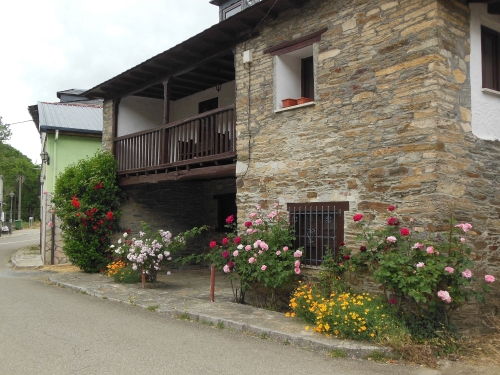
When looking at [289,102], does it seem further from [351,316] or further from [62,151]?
[62,151]

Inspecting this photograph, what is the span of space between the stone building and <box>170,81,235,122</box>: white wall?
7.71 feet

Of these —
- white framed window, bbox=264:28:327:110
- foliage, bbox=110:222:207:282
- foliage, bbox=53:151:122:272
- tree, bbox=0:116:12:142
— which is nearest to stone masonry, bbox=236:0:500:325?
white framed window, bbox=264:28:327:110

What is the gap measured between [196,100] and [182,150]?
2757 millimetres

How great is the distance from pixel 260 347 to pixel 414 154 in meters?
3.43

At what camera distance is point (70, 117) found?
18797mm

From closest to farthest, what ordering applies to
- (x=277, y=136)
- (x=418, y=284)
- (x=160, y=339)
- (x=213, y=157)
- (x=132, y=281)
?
(x=418, y=284)
(x=160, y=339)
(x=277, y=136)
(x=213, y=157)
(x=132, y=281)

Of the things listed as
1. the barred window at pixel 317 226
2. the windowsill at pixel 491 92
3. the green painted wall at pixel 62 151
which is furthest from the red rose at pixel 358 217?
the green painted wall at pixel 62 151

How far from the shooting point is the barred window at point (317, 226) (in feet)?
25.9

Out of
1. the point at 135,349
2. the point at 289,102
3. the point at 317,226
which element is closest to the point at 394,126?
the point at 317,226

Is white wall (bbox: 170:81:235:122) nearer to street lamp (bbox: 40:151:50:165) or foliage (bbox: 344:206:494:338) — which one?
street lamp (bbox: 40:151:50:165)

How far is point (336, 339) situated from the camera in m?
6.07

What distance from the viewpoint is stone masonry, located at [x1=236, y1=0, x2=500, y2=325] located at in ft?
22.4

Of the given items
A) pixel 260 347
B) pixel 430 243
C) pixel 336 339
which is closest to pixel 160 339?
pixel 260 347

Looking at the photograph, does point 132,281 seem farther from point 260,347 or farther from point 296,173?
point 260,347
